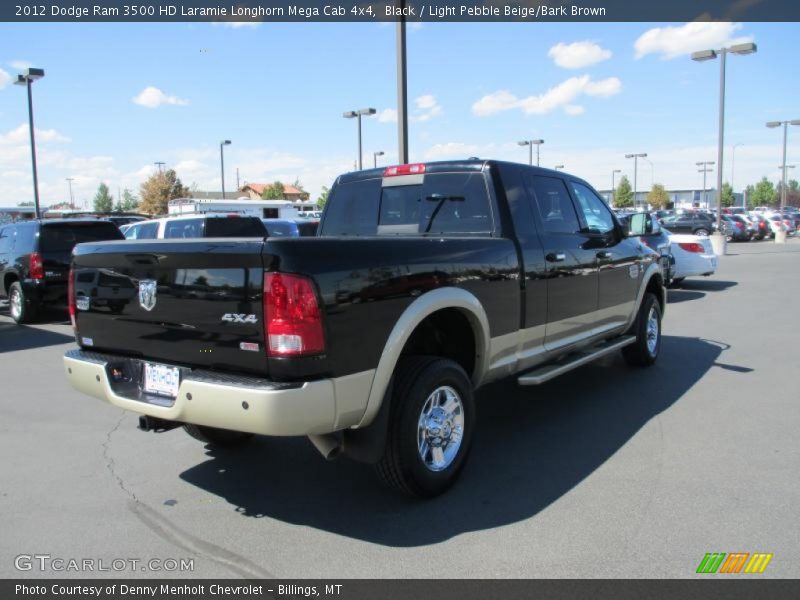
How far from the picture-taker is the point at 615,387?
630 cm

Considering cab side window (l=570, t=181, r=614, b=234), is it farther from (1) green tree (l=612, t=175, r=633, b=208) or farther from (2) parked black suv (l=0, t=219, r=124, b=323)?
(1) green tree (l=612, t=175, r=633, b=208)

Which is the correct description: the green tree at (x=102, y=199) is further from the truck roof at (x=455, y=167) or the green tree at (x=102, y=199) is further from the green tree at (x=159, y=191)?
the truck roof at (x=455, y=167)

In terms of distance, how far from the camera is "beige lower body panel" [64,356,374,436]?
9.84ft

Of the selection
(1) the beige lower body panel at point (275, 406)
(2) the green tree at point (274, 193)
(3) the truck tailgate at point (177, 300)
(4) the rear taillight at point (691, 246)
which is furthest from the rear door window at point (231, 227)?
(2) the green tree at point (274, 193)

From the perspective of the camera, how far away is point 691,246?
46.8ft

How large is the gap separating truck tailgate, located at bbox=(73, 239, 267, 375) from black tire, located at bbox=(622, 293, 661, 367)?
4.91 meters

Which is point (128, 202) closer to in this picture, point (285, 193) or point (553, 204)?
point (285, 193)

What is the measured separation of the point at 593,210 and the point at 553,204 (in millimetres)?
930

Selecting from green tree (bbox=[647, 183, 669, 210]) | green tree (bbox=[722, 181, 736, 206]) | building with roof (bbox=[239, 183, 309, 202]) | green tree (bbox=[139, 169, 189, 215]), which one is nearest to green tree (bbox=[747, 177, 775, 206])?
green tree (bbox=[722, 181, 736, 206])

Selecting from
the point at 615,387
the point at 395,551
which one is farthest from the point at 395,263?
the point at 615,387

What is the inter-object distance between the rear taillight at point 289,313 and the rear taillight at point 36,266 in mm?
9404

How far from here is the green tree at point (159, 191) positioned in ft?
244

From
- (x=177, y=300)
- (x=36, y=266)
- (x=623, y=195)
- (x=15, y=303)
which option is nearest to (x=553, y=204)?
(x=177, y=300)

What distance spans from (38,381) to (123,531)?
4.20 meters
